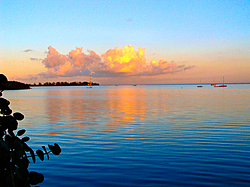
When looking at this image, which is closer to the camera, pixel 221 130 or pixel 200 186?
pixel 200 186

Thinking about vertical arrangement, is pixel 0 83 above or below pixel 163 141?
above

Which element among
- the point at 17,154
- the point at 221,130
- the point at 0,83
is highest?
the point at 0,83

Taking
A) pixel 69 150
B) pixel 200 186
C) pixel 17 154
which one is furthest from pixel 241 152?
pixel 17 154

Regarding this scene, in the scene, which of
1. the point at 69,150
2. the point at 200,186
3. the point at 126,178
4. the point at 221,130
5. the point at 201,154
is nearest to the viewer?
the point at 200,186

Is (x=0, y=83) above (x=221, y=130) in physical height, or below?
above

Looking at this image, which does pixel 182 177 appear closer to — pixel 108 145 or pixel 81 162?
pixel 81 162

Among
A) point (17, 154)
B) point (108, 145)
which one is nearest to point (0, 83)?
point (17, 154)

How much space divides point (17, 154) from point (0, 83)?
128 cm

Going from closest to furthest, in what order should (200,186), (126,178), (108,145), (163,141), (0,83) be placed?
(0,83), (200,186), (126,178), (108,145), (163,141)

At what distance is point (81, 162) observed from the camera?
1066cm

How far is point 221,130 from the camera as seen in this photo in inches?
739

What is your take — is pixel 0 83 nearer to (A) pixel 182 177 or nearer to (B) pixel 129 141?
(A) pixel 182 177

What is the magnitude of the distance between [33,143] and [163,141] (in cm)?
787

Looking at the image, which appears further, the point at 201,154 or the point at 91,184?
the point at 201,154
